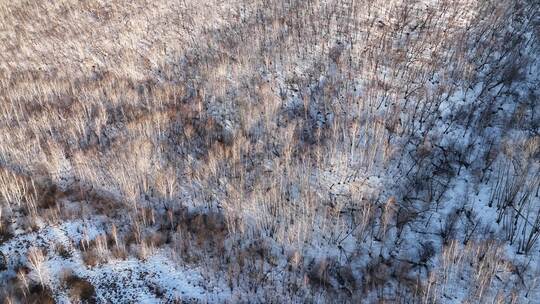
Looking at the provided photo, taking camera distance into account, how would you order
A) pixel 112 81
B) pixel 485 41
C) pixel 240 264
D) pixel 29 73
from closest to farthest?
pixel 240 264, pixel 485 41, pixel 112 81, pixel 29 73

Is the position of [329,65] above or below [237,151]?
above

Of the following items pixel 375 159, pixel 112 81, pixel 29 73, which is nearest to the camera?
pixel 375 159

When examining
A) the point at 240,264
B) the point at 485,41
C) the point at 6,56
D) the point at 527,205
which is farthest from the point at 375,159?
the point at 6,56

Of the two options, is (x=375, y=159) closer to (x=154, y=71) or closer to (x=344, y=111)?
(x=344, y=111)

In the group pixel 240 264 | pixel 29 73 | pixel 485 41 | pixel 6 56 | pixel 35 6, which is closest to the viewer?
pixel 240 264

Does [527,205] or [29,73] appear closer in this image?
[527,205]

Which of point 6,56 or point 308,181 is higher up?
point 6,56

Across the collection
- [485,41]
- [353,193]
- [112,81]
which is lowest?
[353,193]

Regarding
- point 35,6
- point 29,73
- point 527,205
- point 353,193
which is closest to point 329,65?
point 353,193

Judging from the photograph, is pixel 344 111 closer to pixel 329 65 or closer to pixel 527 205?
pixel 329 65
